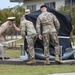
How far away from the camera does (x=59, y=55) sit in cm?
1227

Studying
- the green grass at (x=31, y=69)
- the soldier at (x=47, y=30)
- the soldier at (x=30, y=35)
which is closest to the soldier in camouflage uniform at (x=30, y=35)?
the soldier at (x=30, y=35)

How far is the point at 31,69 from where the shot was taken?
424 inches

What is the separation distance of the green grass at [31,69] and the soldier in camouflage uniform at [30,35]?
472 millimetres

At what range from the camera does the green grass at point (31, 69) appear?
33.1 ft

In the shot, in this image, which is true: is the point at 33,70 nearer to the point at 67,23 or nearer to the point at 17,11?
the point at 67,23

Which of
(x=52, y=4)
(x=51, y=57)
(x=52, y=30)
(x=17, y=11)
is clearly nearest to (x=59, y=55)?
(x=51, y=57)

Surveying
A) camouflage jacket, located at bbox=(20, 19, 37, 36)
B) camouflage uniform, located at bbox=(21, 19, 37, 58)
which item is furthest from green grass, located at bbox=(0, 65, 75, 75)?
camouflage jacket, located at bbox=(20, 19, 37, 36)

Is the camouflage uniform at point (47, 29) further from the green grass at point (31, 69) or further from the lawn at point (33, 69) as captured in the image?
the green grass at point (31, 69)

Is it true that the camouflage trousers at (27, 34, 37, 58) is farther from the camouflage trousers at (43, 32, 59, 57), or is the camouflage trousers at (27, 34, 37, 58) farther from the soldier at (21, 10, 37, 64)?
the camouflage trousers at (43, 32, 59, 57)

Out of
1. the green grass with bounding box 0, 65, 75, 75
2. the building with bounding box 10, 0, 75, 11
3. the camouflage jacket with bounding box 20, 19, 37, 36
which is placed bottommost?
the green grass with bounding box 0, 65, 75, 75

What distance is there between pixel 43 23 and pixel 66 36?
6.50ft

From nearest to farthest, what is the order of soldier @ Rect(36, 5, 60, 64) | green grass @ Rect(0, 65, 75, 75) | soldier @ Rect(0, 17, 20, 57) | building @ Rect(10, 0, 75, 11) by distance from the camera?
green grass @ Rect(0, 65, 75, 75)
soldier @ Rect(36, 5, 60, 64)
soldier @ Rect(0, 17, 20, 57)
building @ Rect(10, 0, 75, 11)

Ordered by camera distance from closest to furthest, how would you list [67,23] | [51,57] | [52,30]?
[52,30] → [51,57] → [67,23]

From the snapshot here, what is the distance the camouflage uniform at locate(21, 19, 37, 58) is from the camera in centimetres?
1174
